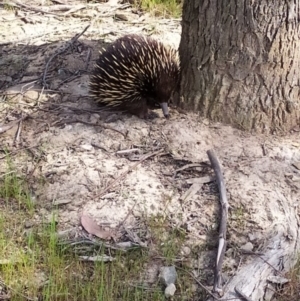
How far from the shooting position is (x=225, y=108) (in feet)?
11.3

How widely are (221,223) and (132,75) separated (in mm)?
1280

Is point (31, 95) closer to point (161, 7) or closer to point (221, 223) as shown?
point (221, 223)

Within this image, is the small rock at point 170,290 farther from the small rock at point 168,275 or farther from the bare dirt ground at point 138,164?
the bare dirt ground at point 138,164

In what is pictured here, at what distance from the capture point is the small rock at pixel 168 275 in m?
2.65

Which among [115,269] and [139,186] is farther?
[139,186]

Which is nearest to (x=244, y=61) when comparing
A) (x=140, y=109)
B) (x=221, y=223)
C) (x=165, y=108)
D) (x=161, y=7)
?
(x=165, y=108)

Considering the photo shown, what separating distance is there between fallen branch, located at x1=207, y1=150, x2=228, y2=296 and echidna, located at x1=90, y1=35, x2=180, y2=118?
0.64 meters

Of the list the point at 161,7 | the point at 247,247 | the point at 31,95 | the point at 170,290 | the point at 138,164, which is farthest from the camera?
the point at 161,7

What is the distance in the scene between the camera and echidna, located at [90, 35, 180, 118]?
369cm

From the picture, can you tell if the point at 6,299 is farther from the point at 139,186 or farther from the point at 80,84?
the point at 80,84

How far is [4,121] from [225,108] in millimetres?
1347

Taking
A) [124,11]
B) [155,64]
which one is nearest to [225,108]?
[155,64]

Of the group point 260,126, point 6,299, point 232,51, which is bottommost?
point 6,299

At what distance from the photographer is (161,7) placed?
5.35 metres
